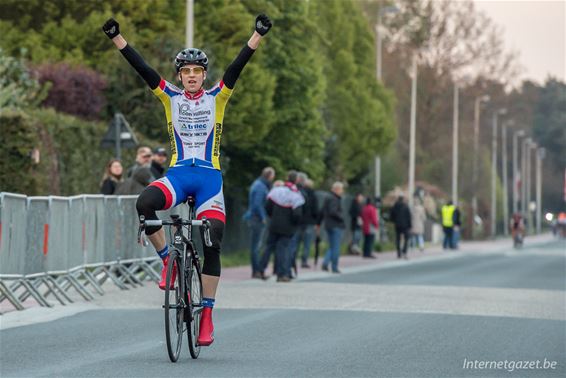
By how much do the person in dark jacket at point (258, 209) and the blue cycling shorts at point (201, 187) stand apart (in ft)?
48.7

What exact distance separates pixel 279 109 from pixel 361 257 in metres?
4.91

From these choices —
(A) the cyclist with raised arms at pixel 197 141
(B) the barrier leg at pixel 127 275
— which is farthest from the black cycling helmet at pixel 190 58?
(B) the barrier leg at pixel 127 275

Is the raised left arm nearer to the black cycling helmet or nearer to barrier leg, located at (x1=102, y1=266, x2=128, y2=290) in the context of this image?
the black cycling helmet

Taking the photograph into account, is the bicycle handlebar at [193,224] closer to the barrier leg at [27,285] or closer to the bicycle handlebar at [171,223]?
the bicycle handlebar at [171,223]

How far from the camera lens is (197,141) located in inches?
449

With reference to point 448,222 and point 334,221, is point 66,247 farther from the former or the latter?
point 448,222

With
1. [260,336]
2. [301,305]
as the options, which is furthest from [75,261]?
[260,336]

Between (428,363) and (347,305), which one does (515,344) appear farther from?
(347,305)

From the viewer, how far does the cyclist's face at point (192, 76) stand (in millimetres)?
11422

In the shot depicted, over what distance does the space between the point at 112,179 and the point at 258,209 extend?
3799 millimetres

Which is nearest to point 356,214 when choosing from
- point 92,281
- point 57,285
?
point 92,281

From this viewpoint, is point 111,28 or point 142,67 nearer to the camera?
point 142,67

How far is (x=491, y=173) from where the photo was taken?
94500 mm

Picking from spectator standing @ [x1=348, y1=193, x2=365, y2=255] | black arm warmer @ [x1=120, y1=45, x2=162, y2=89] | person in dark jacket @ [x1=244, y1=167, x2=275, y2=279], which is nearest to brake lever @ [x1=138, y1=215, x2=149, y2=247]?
black arm warmer @ [x1=120, y1=45, x2=162, y2=89]
